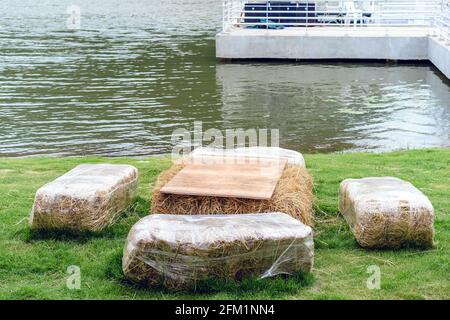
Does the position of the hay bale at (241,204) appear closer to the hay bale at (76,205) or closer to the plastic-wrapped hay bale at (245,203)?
the plastic-wrapped hay bale at (245,203)

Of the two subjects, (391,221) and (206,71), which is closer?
(391,221)

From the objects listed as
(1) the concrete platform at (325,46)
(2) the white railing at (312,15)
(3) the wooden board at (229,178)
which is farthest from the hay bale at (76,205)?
(2) the white railing at (312,15)

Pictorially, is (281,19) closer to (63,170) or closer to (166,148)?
(166,148)

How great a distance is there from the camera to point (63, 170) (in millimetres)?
10016

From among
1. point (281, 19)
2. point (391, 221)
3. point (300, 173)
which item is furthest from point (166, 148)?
point (281, 19)

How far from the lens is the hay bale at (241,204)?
6535 millimetres

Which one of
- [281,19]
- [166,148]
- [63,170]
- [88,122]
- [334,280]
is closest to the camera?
[334,280]

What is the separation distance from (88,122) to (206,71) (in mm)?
7375

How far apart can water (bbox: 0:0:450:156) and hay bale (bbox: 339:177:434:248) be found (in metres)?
7.83

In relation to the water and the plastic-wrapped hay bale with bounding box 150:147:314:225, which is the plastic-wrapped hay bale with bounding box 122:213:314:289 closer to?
the plastic-wrapped hay bale with bounding box 150:147:314:225

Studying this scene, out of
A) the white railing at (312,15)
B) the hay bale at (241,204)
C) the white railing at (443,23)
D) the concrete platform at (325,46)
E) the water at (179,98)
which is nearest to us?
the hay bale at (241,204)

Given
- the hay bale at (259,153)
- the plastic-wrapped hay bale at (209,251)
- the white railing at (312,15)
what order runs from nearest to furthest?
the plastic-wrapped hay bale at (209,251), the hay bale at (259,153), the white railing at (312,15)

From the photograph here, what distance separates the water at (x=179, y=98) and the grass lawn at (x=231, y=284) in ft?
21.4

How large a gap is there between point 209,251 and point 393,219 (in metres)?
1.78
